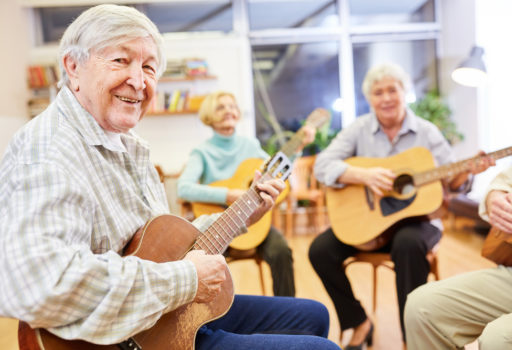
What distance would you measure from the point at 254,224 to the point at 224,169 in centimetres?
47

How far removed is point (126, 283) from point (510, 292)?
4.06 ft

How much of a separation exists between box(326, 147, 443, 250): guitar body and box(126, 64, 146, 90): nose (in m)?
1.34

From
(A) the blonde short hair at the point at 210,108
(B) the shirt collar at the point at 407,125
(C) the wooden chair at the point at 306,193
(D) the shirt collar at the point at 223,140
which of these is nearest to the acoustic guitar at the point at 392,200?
(B) the shirt collar at the point at 407,125

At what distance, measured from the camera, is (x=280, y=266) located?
2.09 metres

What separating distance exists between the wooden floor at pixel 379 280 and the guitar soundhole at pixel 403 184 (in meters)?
0.78

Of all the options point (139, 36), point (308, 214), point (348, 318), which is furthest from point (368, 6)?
point (139, 36)

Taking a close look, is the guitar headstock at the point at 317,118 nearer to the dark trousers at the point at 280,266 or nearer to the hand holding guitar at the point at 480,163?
the dark trousers at the point at 280,266

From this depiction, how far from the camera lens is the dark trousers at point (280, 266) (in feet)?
6.87

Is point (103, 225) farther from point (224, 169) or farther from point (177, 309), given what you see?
point (224, 169)

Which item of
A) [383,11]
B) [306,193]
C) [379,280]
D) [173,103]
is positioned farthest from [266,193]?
[383,11]

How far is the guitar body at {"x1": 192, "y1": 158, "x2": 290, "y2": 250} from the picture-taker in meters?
2.14

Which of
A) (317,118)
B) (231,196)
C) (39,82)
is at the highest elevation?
(39,82)

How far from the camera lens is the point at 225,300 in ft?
3.77

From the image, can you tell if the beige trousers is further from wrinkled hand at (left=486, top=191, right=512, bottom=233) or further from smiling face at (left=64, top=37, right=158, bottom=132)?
smiling face at (left=64, top=37, right=158, bottom=132)
